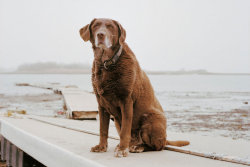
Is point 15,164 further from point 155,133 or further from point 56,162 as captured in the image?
point 155,133

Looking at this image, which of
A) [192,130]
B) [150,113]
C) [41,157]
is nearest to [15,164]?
[41,157]

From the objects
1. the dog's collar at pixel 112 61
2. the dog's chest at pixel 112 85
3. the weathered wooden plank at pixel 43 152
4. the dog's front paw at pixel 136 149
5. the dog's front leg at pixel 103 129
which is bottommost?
the weathered wooden plank at pixel 43 152

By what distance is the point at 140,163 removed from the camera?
2.71 meters

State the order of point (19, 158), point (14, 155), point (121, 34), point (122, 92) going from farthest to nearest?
point (14, 155), point (19, 158), point (122, 92), point (121, 34)

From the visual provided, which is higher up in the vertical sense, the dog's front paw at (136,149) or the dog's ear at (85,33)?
the dog's ear at (85,33)

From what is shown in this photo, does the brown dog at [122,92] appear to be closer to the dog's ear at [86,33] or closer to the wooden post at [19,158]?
the dog's ear at [86,33]

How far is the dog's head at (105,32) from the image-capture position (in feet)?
8.66

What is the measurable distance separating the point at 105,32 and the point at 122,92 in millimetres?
610

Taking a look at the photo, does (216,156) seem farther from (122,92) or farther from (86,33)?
(86,33)

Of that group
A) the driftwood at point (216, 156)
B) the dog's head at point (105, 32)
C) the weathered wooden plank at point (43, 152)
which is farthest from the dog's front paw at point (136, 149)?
the dog's head at point (105, 32)

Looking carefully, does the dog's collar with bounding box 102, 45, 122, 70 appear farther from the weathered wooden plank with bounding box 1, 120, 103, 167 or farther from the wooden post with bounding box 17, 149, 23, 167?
the wooden post with bounding box 17, 149, 23, 167

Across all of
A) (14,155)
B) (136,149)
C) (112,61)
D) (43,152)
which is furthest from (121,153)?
(14,155)

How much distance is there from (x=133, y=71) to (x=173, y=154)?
3.24 feet

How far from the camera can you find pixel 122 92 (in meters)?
2.88
